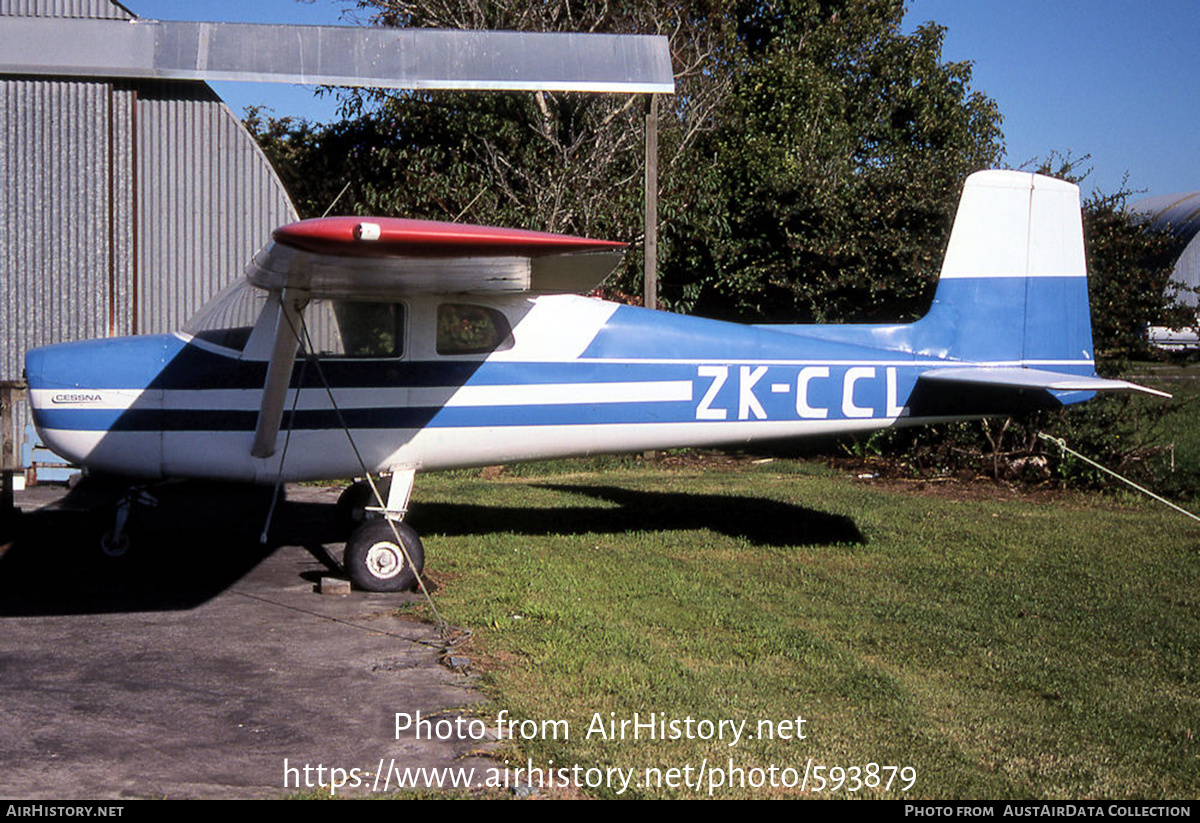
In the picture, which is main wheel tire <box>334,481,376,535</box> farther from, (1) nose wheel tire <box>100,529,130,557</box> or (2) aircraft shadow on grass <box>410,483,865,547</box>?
(1) nose wheel tire <box>100,529,130,557</box>

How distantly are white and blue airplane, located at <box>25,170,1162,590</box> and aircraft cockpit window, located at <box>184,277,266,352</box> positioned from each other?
0.05 ft

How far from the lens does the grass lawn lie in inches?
157

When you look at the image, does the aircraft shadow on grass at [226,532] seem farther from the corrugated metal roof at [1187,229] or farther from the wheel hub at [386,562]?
the corrugated metal roof at [1187,229]

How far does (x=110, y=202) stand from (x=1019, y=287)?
9192mm

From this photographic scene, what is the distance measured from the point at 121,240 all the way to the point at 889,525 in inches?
334

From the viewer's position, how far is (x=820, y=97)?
21109mm

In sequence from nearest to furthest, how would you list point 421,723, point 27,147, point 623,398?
point 421,723 < point 623,398 < point 27,147

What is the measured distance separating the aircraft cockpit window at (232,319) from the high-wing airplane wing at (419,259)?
35 cm

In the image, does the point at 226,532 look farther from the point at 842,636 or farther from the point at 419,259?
the point at 842,636

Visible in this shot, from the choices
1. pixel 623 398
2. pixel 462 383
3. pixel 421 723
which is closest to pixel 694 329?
pixel 623 398

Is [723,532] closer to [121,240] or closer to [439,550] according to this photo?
[439,550]

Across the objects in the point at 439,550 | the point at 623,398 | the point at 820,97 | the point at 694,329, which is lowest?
the point at 439,550

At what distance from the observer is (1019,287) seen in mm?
7809

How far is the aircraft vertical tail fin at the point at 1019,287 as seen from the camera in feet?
25.5
